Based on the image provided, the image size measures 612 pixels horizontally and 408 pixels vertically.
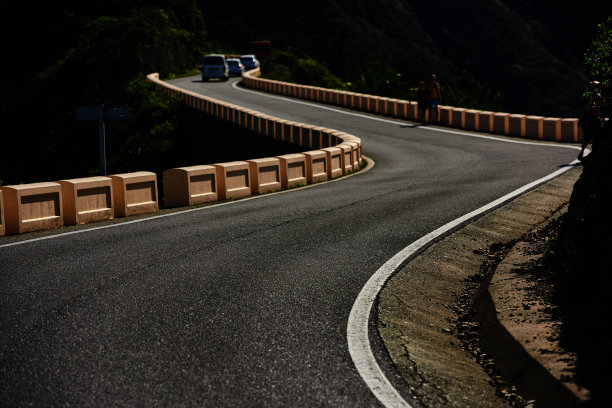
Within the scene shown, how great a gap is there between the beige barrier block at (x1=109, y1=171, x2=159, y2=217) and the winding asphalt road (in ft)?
3.41

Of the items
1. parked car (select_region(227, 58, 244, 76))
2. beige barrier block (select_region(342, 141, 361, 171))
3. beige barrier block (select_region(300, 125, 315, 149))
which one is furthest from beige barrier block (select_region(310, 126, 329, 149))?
parked car (select_region(227, 58, 244, 76))

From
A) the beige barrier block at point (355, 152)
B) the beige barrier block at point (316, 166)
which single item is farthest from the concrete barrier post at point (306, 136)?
the beige barrier block at point (316, 166)

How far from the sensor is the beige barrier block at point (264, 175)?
52.8ft

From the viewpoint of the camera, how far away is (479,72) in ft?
390

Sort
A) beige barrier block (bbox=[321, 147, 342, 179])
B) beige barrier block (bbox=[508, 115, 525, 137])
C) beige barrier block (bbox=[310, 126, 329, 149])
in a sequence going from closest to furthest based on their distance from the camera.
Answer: beige barrier block (bbox=[321, 147, 342, 179]), beige barrier block (bbox=[310, 126, 329, 149]), beige barrier block (bbox=[508, 115, 525, 137])

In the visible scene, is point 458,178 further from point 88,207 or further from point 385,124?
point 385,124

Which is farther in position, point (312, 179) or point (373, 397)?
point (312, 179)

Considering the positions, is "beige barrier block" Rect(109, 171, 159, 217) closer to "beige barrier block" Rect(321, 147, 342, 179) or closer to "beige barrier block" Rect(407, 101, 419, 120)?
"beige barrier block" Rect(321, 147, 342, 179)

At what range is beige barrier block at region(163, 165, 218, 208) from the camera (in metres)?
14.5

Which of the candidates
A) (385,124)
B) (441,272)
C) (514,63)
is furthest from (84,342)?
(514,63)

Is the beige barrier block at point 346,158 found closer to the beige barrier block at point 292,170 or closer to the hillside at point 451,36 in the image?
the beige barrier block at point 292,170

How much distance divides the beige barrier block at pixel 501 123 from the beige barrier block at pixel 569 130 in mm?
2294

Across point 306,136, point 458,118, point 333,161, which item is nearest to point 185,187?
point 333,161

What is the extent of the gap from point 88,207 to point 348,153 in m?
8.61
